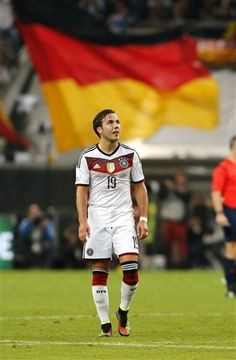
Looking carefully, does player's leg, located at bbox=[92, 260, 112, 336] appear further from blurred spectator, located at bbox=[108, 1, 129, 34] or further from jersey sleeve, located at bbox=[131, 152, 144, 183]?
blurred spectator, located at bbox=[108, 1, 129, 34]

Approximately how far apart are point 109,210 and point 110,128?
814mm

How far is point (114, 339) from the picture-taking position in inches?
521

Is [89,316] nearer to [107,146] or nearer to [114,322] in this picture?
[114,322]

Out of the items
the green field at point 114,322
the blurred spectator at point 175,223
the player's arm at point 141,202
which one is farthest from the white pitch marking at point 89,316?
the blurred spectator at point 175,223

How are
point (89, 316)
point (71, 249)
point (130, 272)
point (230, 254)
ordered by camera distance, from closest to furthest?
point (130, 272), point (89, 316), point (230, 254), point (71, 249)

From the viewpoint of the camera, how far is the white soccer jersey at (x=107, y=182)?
13672 mm

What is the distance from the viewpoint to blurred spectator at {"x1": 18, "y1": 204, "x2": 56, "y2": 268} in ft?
100

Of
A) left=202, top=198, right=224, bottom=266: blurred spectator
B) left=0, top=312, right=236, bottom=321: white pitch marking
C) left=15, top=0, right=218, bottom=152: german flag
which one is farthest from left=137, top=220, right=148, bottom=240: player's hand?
left=15, top=0, right=218, bottom=152: german flag

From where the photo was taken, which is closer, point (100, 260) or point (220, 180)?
point (100, 260)

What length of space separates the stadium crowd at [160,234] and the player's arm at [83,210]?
16.7m

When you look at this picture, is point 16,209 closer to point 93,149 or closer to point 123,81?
point 123,81

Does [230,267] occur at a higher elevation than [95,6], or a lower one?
lower

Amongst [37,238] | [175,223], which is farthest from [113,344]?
[175,223]

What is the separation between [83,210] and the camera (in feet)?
44.3
